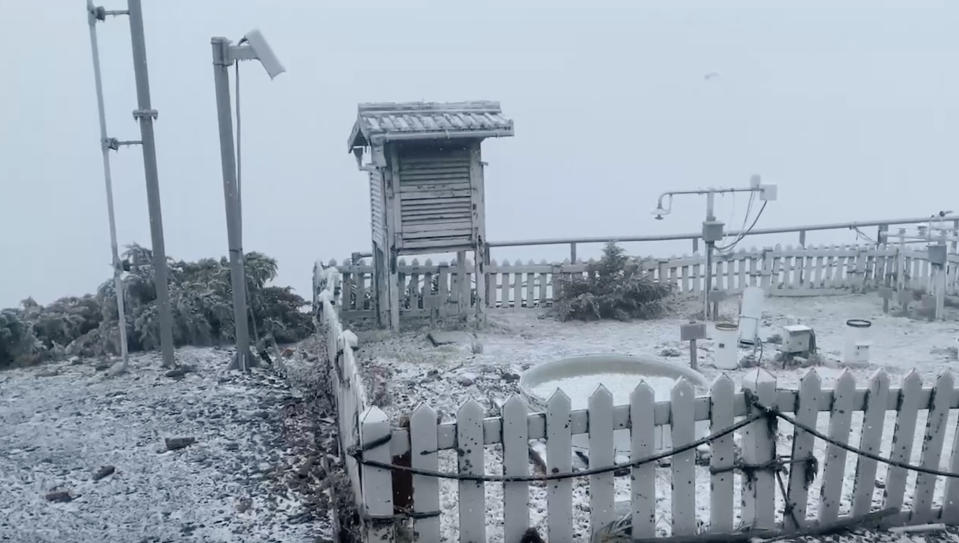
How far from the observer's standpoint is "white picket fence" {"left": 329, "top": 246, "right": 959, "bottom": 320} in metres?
10.6

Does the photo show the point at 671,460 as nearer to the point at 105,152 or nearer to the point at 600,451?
the point at 600,451

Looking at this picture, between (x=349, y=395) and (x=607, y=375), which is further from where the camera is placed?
(x=607, y=375)

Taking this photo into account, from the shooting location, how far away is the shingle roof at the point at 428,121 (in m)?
9.02

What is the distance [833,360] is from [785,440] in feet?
9.80

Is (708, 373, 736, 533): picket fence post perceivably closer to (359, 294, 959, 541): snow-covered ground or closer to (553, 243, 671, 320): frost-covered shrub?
(359, 294, 959, 541): snow-covered ground

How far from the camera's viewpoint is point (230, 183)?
22.4 feet

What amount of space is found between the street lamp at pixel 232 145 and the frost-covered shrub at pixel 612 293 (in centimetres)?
521

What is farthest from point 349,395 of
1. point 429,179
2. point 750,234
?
point 750,234

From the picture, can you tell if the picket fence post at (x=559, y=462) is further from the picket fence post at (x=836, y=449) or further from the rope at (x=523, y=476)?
the picket fence post at (x=836, y=449)

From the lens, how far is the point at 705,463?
5.24 metres

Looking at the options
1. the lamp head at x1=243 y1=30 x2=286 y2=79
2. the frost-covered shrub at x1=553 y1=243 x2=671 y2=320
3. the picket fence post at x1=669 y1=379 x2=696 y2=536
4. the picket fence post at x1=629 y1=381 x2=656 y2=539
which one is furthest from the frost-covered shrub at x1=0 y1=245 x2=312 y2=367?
the picket fence post at x1=669 y1=379 x2=696 y2=536

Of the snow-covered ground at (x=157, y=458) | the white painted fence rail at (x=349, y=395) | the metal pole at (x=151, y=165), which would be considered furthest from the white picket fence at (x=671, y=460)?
the metal pole at (x=151, y=165)

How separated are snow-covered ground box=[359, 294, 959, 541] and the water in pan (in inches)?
19.9

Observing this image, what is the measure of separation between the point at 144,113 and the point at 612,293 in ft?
22.2
